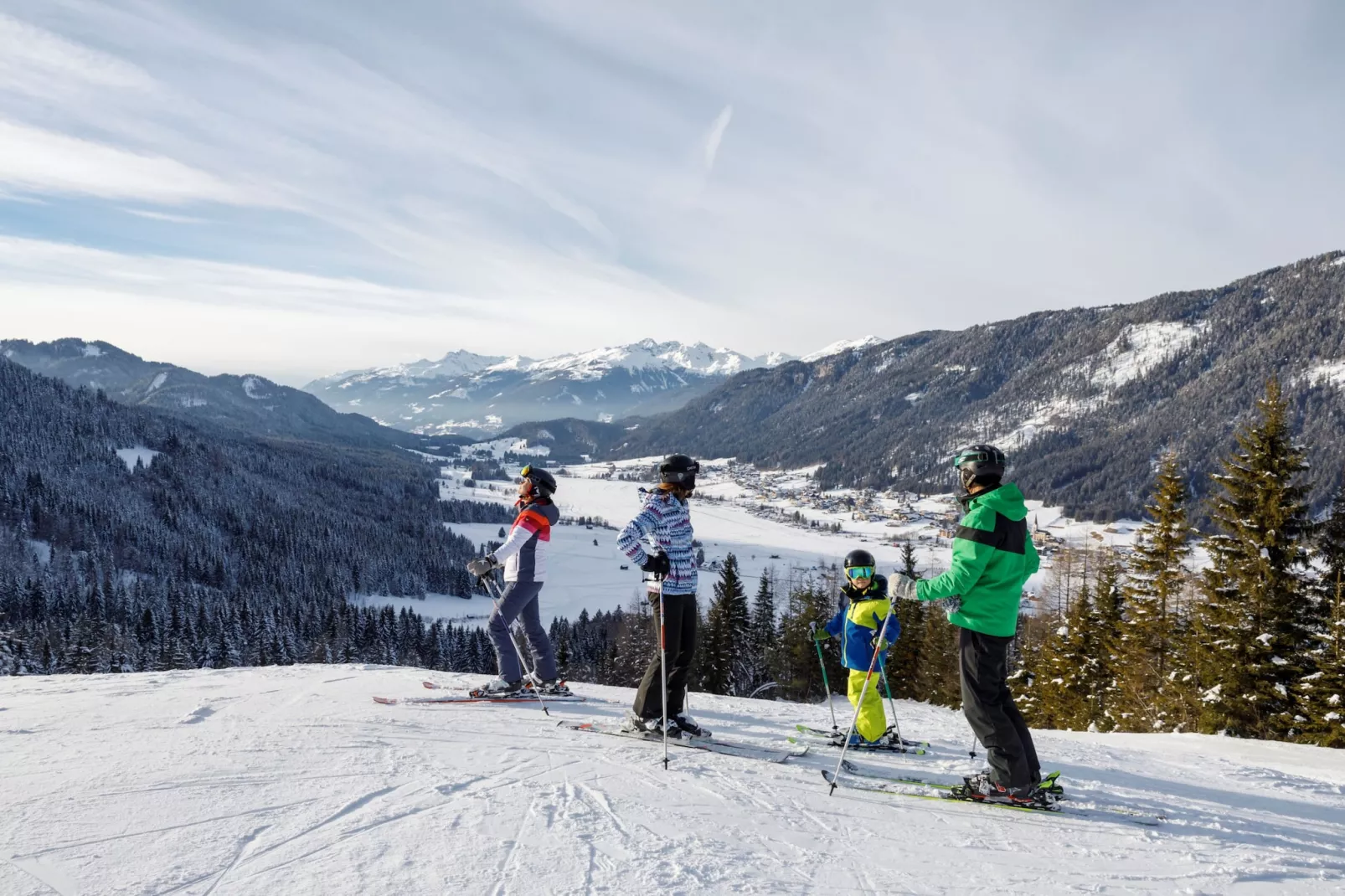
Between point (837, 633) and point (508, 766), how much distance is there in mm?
3656

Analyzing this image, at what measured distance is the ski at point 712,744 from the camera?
20.7ft

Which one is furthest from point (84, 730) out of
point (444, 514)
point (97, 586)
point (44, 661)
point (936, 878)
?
point (444, 514)

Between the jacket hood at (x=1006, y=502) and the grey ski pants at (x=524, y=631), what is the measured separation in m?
4.97

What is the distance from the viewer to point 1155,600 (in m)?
19.0

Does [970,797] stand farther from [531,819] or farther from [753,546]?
[753,546]

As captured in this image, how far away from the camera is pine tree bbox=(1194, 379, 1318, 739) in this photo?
548 inches

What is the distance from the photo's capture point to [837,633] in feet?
24.0

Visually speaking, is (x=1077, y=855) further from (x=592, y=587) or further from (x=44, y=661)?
(x=592, y=587)

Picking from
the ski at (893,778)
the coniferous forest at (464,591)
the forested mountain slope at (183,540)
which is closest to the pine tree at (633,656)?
the coniferous forest at (464,591)

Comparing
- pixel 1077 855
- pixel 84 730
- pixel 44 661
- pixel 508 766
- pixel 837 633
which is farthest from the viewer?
pixel 44 661

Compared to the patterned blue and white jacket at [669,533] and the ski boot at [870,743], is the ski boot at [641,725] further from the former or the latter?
the ski boot at [870,743]

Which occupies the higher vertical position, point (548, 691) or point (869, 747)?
point (869, 747)

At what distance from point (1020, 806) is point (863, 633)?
2162 millimetres

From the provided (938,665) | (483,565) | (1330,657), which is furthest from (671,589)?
(938,665)
